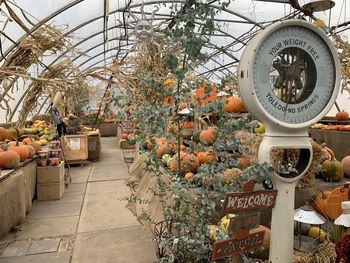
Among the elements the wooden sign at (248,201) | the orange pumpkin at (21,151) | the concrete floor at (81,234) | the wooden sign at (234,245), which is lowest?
the concrete floor at (81,234)

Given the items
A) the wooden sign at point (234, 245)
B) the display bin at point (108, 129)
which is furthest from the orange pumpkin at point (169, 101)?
the display bin at point (108, 129)

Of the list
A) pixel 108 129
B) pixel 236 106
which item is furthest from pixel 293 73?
pixel 108 129

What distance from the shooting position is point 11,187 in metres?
3.56

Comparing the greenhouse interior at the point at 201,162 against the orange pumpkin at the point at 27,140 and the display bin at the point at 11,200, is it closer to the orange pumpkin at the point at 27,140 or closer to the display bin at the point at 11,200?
the display bin at the point at 11,200

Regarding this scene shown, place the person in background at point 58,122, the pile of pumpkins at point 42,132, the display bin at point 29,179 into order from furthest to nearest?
the person in background at point 58,122 < the pile of pumpkins at point 42,132 < the display bin at point 29,179

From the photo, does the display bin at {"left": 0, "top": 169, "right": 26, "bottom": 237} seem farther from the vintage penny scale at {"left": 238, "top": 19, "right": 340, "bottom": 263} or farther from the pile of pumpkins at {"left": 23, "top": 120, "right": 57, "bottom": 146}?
the vintage penny scale at {"left": 238, "top": 19, "right": 340, "bottom": 263}

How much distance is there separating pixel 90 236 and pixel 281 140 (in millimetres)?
2581

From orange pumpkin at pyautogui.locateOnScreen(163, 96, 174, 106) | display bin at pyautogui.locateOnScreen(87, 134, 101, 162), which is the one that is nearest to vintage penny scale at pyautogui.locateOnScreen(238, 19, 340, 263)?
orange pumpkin at pyautogui.locateOnScreen(163, 96, 174, 106)

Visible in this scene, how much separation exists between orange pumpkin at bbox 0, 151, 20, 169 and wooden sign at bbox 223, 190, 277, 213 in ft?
11.1

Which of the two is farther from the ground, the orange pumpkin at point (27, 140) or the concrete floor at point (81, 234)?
the orange pumpkin at point (27, 140)

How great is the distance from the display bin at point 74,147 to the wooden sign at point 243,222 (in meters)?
6.43

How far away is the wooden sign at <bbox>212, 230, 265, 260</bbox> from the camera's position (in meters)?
1.41

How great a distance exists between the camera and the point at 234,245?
1472 millimetres

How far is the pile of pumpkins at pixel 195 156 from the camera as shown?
6.27 feet
